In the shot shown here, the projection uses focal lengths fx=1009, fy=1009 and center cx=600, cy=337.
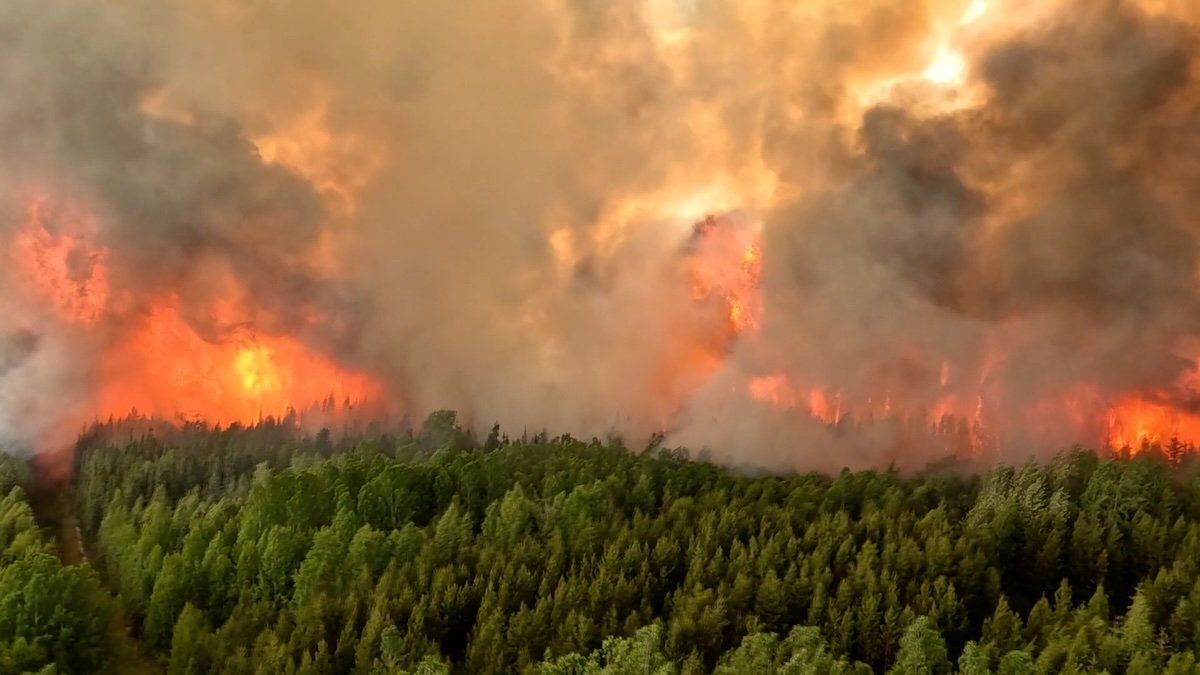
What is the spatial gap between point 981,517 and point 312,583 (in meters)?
49.7

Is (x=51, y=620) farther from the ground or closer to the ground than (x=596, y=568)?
closer to the ground

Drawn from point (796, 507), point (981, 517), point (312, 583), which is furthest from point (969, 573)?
point (312, 583)

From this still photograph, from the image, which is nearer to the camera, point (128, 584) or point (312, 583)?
point (312, 583)

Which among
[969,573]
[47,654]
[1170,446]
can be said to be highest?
[1170,446]

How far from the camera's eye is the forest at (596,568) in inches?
2111

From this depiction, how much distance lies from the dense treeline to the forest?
0.14 m

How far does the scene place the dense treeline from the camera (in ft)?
177

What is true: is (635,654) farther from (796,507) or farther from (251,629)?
(796,507)

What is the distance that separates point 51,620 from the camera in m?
55.9

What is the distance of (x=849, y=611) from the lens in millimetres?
57719

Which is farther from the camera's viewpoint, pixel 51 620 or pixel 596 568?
pixel 596 568

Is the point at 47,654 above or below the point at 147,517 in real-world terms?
below

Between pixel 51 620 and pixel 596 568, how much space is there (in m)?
31.5

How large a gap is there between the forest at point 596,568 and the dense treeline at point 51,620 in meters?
0.14
